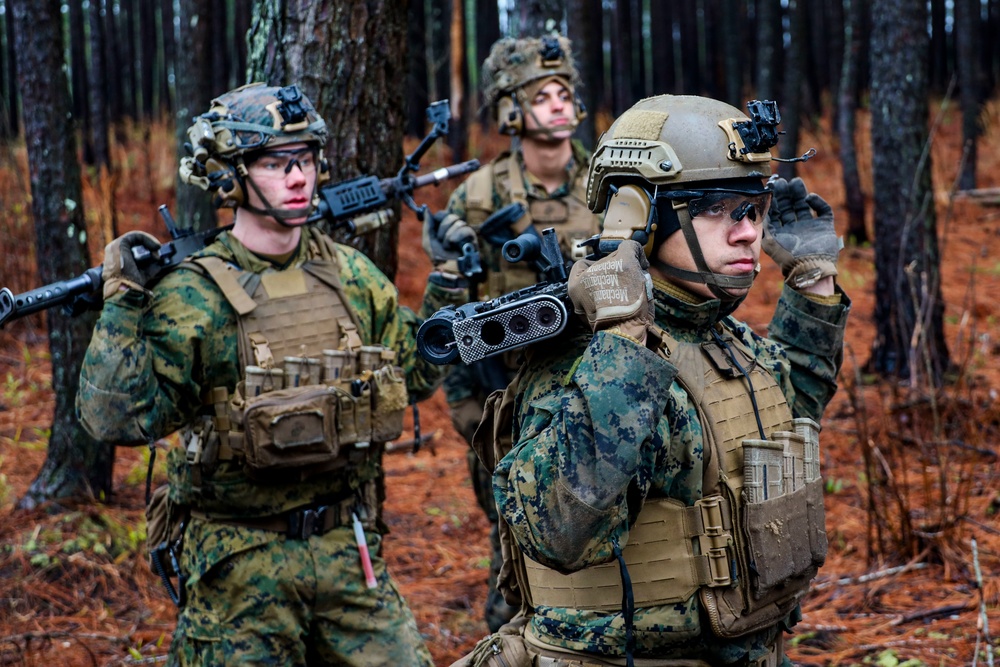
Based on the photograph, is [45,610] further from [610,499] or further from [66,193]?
[610,499]

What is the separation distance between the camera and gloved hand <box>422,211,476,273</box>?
4.55 meters

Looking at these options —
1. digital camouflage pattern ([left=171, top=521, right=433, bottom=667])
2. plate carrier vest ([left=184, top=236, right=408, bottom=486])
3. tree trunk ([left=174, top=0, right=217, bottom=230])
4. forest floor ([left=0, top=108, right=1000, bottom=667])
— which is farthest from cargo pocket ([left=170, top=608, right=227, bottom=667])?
tree trunk ([left=174, top=0, right=217, bottom=230])

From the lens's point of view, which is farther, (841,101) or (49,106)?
(841,101)

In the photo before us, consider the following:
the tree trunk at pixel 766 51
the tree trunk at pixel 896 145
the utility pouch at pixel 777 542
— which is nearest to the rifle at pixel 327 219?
the utility pouch at pixel 777 542

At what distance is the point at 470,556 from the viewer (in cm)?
650

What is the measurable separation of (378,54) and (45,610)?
3.45 meters

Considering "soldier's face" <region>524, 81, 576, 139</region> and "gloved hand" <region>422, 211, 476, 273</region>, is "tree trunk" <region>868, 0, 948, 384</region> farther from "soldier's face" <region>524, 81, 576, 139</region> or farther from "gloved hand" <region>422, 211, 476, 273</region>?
"gloved hand" <region>422, 211, 476, 273</region>

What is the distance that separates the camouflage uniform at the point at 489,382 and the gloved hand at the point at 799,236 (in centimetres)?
215

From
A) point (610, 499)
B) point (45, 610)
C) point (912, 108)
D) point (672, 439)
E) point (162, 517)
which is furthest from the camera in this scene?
point (912, 108)

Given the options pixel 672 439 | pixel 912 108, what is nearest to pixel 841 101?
pixel 912 108

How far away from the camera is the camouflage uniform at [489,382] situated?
5.25 metres

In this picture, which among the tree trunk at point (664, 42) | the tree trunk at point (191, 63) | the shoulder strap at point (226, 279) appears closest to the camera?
the shoulder strap at point (226, 279)

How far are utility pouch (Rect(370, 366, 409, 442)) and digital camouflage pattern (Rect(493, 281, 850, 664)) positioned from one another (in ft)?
4.77

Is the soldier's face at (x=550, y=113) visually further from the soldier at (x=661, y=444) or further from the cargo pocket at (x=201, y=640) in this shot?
the cargo pocket at (x=201, y=640)
